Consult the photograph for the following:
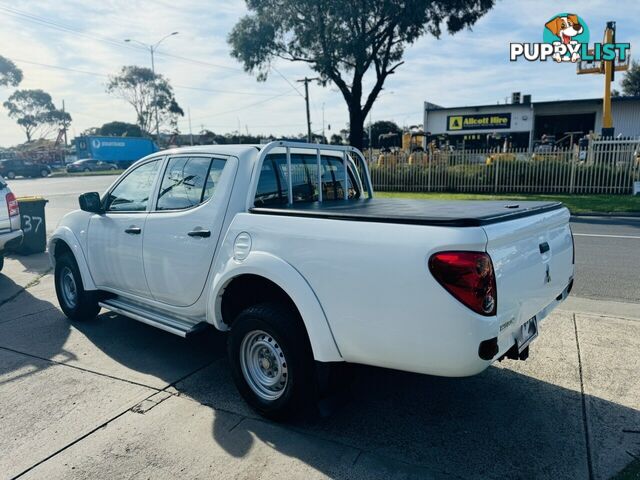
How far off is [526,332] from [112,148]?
5382cm

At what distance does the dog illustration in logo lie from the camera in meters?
21.6

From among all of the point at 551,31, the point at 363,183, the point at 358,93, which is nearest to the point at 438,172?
the point at 358,93

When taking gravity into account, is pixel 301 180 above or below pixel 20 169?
above

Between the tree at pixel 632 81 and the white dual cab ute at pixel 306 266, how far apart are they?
6779 centimetres

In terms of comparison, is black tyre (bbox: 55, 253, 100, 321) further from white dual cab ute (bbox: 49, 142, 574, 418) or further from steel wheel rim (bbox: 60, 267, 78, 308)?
white dual cab ute (bbox: 49, 142, 574, 418)

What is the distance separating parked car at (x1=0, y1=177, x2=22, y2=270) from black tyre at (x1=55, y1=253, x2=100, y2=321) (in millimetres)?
2321

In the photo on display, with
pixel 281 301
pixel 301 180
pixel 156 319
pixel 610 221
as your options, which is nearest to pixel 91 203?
pixel 156 319

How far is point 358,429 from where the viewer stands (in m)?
3.17

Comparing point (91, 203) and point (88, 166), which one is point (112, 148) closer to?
point (88, 166)

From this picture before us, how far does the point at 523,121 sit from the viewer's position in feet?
122

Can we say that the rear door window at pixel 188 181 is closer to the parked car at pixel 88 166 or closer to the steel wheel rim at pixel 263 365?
the steel wheel rim at pixel 263 365

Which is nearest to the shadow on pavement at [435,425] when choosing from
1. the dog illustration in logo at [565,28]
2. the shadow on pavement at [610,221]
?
the shadow on pavement at [610,221]

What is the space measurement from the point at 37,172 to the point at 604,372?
152 feet

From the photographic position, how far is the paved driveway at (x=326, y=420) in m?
2.80
